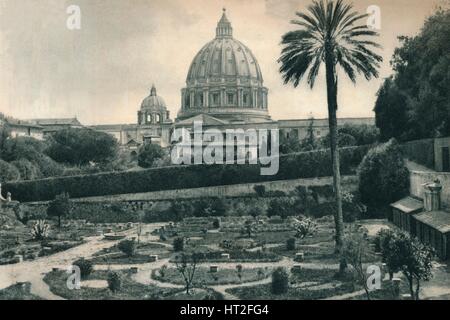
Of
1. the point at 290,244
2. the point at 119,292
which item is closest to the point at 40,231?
the point at 119,292

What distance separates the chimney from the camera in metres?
20.9

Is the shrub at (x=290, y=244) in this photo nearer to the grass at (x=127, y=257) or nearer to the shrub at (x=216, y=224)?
the grass at (x=127, y=257)

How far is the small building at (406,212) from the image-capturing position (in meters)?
21.6

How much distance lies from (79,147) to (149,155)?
20.0 ft

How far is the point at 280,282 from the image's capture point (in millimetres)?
16969

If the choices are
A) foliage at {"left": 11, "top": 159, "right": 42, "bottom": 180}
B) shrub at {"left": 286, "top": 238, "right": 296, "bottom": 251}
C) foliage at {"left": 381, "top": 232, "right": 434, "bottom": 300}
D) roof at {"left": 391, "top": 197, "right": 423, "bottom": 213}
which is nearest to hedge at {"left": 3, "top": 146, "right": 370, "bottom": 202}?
foliage at {"left": 11, "top": 159, "right": 42, "bottom": 180}

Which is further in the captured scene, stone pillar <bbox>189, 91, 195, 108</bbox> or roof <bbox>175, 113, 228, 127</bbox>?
stone pillar <bbox>189, 91, 195, 108</bbox>

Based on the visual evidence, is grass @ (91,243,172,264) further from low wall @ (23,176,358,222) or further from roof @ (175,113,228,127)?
roof @ (175,113,228,127)

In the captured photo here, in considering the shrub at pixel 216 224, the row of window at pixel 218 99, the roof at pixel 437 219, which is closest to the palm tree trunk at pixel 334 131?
the roof at pixel 437 219

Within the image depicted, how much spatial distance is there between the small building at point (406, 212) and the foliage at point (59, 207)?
14.9 metres

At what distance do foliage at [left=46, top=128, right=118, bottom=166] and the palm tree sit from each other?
3131cm

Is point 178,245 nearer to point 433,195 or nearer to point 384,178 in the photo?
point 384,178
